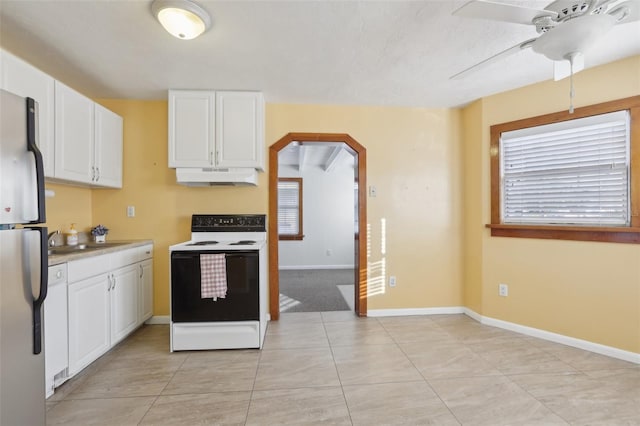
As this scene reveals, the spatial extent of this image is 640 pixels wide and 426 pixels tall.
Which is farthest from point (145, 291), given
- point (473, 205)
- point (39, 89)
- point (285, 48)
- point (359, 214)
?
point (473, 205)

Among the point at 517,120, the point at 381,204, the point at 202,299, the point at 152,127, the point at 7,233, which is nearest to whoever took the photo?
the point at 7,233

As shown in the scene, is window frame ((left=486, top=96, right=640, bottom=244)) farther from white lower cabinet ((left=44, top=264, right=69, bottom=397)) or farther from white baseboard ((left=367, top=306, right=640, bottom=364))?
white lower cabinet ((left=44, top=264, right=69, bottom=397))

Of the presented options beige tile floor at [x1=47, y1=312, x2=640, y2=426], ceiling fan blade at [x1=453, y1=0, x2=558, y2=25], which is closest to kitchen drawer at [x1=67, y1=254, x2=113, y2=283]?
beige tile floor at [x1=47, y1=312, x2=640, y2=426]

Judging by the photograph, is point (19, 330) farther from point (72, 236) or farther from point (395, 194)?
point (395, 194)

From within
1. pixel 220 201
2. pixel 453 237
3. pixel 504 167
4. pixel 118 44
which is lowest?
pixel 453 237

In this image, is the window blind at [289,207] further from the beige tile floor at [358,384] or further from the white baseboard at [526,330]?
the beige tile floor at [358,384]

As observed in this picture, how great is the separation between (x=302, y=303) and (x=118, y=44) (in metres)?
3.14

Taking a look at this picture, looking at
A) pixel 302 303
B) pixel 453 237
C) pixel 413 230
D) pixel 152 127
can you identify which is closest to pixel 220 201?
pixel 152 127

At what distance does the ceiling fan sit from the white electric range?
2.12 metres

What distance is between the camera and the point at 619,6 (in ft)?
4.14

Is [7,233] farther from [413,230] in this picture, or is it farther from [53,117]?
[413,230]

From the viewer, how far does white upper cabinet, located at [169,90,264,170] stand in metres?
2.68

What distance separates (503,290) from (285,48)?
2966mm

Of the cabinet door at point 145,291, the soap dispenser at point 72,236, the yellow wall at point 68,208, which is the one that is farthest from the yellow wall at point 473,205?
the yellow wall at point 68,208
